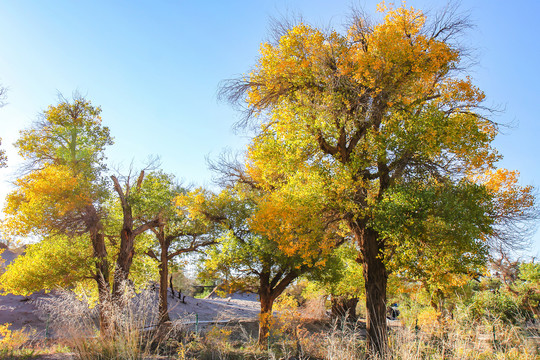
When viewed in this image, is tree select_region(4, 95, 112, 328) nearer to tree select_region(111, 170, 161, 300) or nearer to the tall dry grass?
tree select_region(111, 170, 161, 300)

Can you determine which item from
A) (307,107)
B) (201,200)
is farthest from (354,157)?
(201,200)

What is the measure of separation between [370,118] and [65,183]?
10880 millimetres

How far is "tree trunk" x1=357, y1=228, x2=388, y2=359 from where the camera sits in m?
9.89

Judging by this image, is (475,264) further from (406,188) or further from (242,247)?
(242,247)

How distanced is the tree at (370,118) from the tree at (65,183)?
23.8 ft

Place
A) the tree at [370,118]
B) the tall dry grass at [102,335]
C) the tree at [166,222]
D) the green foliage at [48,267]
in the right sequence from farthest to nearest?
the tree at [166,222] → the green foliage at [48,267] → the tree at [370,118] → the tall dry grass at [102,335]

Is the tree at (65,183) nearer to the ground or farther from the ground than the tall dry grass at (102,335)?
farther from the ground

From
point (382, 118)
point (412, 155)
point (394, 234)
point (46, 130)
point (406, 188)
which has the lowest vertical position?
point (394, 234)

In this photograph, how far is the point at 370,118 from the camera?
34.2ft

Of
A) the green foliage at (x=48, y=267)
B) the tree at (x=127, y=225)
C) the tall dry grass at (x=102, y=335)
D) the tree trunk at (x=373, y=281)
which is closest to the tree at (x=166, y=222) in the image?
A: the tree at (x=127, y=225)

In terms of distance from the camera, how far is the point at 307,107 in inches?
420

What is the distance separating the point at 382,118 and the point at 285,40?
156 inches

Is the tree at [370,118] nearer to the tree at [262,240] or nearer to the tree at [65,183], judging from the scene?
the tree at [262,240]

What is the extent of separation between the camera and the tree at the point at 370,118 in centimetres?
954
